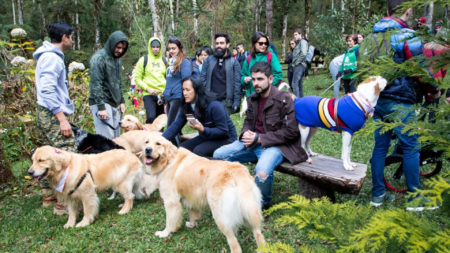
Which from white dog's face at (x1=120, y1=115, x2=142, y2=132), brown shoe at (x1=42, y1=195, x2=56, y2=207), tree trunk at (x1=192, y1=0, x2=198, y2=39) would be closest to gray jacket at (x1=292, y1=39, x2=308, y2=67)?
white dog's face at (x1=120, y1=115, x2=142, y2=132)

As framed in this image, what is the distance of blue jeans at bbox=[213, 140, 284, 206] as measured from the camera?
11.6ft

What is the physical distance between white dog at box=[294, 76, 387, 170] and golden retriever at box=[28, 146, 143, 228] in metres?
2.50

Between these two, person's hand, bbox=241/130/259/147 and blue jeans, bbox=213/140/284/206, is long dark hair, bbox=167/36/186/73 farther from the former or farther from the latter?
person's hand, bbox=241/130/259/147

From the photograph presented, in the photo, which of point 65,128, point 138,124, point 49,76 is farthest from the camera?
point 138,124

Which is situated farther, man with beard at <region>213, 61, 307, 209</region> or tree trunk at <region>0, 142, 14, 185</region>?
tree trunk at <region>0, 142, 14, 185</region>

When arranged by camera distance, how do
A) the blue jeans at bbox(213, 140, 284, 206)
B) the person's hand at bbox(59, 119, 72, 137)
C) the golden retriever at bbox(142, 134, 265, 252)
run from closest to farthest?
the golden retriever at bbox(142, 134, 265, 252) → the blue jeans at bbox(213, 140, 284, 206) → the person's hand at bbox(59, 119, 72, 137)

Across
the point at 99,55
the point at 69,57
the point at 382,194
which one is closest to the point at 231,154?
the point at 382,194

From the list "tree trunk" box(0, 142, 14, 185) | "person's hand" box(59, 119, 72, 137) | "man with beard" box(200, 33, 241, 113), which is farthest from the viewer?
"man with beard" box(200, 33, 241, 113)

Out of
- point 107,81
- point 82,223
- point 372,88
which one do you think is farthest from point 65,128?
point 372,88

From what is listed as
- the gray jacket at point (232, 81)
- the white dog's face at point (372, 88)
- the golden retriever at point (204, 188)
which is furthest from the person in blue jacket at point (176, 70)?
the white dog's face at point (372, 88)

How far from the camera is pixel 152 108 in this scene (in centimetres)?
645

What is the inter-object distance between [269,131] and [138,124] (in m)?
3.35

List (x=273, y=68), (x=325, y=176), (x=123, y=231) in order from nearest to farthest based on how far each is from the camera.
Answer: (x=325, y=176)
(x=123, y=231)
(x=273, y=68)

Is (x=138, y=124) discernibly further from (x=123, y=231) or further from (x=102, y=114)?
(x=123, y=231)
